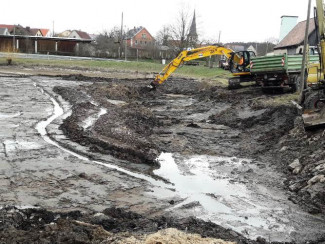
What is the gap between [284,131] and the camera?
42.4 ft

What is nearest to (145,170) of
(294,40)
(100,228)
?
(100,228)

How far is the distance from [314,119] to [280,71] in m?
8.26

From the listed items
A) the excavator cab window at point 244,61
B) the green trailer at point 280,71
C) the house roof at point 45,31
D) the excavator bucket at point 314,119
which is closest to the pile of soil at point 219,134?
the excavator bucket at point 314,119

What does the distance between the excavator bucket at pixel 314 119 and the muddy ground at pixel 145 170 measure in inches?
11.1

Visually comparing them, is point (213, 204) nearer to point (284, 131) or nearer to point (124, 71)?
point (284, 131)

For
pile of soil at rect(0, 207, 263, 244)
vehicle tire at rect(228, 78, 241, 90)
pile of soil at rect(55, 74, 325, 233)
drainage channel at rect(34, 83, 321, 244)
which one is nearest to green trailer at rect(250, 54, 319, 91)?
pile of soil at rect(55, 74, 325, 233)

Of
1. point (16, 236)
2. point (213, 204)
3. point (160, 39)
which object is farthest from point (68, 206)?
point (160, 39)

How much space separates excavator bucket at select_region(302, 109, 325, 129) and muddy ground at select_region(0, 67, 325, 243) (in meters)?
0.28

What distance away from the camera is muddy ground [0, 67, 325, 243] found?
6129mm

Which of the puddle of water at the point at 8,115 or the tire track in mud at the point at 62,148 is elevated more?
the puddle of water at the point at 8,115

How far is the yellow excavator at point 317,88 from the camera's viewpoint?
11750 mm

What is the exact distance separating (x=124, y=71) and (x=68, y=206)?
3874cm

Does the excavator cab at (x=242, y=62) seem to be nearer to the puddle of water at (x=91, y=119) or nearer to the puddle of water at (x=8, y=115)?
the puddle of water at (x=91, y=119)

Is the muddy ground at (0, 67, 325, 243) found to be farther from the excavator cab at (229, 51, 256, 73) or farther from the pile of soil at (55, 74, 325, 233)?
the excavator cab at (229, 51, 256, 73)
